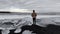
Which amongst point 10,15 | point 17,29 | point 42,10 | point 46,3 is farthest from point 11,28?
point 46,3

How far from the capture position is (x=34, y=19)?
0.94 metres

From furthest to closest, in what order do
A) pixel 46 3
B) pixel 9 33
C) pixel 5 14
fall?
pixel 46 3, pixel 5 14, pixel 9 33

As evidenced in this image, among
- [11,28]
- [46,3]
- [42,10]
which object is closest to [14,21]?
[11,28]

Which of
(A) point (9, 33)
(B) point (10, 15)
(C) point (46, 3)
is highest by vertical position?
(C) point (46, 3)

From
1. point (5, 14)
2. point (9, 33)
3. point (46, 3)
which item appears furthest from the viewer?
point (46, 3)

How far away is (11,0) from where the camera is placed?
1.18 metres

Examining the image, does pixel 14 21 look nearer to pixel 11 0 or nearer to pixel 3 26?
pixel 3 26

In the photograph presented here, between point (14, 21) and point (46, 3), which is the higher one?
point (46, 3)

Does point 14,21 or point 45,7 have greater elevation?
point 45,7

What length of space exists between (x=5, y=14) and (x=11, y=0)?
0.23m

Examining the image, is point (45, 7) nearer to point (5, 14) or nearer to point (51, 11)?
point (51, 11)

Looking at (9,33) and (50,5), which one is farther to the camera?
(50,5)

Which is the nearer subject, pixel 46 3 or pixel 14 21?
pixel 14 21

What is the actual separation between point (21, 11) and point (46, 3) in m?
0.29
